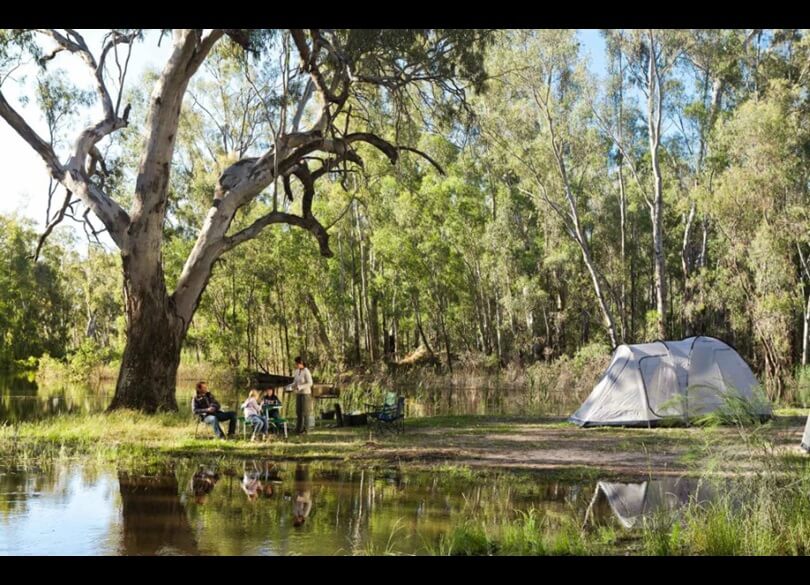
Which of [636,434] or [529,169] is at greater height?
[529,169]

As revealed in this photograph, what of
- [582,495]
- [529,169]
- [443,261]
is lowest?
[582,495]

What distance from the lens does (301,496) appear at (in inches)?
343

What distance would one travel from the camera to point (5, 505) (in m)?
8.05

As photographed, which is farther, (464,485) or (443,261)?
(443,261)

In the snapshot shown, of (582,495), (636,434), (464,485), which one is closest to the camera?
(582,495)

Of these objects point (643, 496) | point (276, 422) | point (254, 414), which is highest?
point (254, 414)

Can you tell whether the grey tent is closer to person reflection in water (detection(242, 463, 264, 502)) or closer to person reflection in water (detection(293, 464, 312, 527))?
person reflection in water (detection(293, 464, 312, 527))

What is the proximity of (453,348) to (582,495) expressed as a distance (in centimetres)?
3661

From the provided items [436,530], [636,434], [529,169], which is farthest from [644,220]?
[436,530]

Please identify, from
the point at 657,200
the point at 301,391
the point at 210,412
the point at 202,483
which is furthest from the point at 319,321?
the point at 202,483

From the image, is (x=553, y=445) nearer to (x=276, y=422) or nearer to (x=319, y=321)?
(x=276, y=422)

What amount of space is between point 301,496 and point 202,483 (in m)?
1.46

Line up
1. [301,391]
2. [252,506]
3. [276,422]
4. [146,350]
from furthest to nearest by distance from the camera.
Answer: [146,350] < [301,391] < [276,422] < [252,506]

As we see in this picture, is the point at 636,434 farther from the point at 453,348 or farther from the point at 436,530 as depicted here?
the point at 453,348
